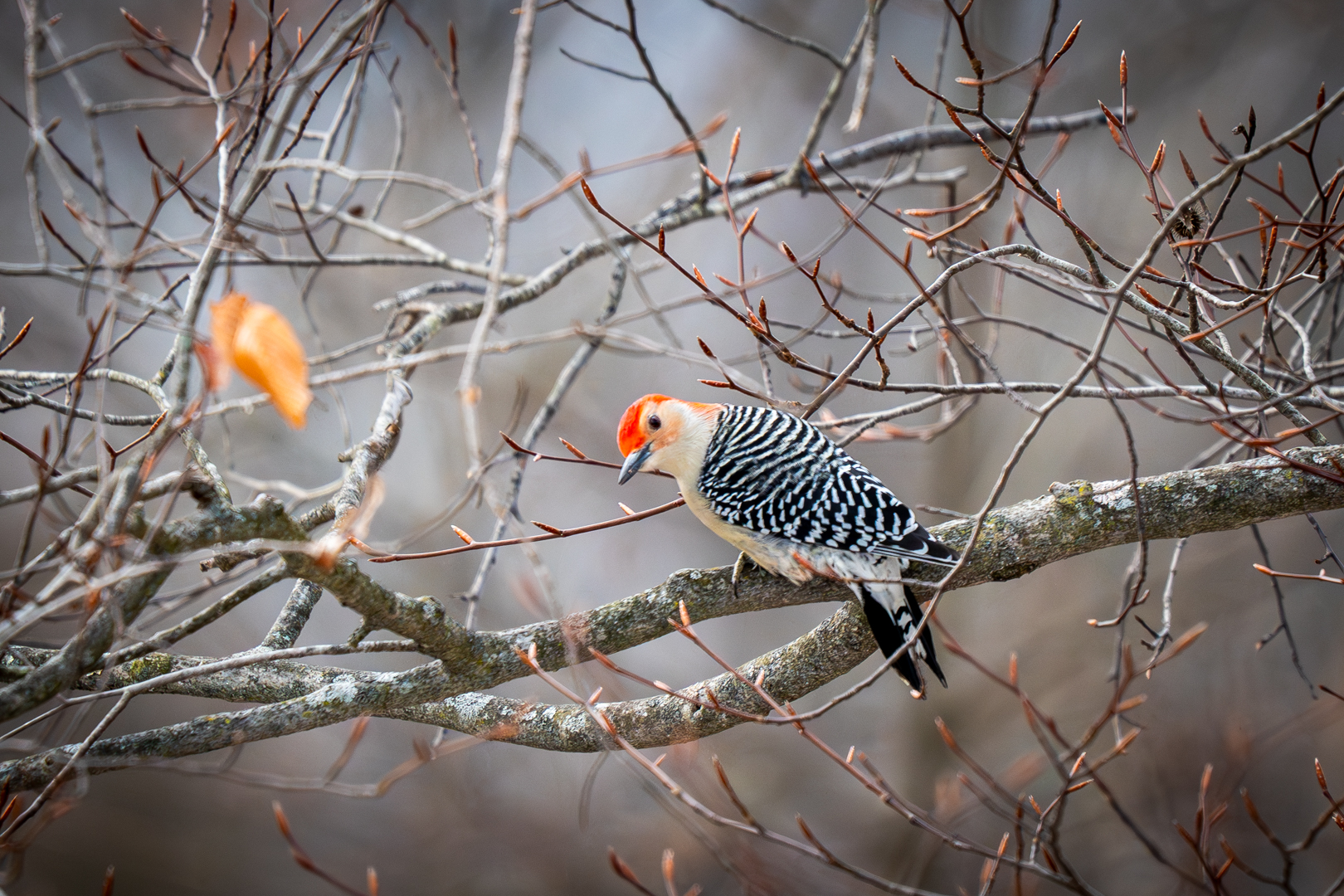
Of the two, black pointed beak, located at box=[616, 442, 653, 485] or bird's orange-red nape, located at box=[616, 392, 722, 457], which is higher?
bird's orange-red nape, located at box=[616, 392, 722, 457]

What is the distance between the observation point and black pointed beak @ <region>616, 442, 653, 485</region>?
1.88 m

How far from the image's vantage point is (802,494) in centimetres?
183

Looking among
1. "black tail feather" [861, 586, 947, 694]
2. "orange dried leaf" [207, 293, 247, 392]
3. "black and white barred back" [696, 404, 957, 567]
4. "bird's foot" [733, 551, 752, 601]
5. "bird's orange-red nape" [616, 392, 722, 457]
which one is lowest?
"black tail feather" [861, 586, 947, 694]

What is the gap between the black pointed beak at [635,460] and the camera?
188cm

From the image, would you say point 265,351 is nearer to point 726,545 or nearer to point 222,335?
point 222,335

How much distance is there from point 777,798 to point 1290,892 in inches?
117

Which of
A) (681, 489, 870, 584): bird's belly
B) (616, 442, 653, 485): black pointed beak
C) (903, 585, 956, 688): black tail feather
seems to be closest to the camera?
(903, 585, 956, 688): black tail feather

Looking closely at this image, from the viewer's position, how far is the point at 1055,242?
3936mm

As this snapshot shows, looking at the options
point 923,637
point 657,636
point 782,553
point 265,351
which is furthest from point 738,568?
point 265,351

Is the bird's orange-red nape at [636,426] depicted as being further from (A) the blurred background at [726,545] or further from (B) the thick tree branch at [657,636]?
(A) the blurred background at [726,545]

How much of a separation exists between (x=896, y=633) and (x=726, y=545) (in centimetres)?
226

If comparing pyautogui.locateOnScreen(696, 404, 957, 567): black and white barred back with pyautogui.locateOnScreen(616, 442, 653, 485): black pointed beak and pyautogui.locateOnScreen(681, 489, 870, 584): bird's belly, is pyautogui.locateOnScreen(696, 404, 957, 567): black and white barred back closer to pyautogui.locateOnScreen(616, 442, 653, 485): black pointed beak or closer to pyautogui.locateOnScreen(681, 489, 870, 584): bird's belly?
pyautogui.locateOnScreen(681, 489, 870, 584): bird's belly

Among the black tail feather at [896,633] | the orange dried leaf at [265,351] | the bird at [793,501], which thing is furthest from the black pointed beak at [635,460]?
the orange dried leaf at [265,351]

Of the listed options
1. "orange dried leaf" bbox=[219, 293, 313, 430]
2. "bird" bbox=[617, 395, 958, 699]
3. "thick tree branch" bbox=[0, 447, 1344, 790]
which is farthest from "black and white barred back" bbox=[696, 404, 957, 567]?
"orange dried leaf" bbox=[219, 293, 313, 430]
